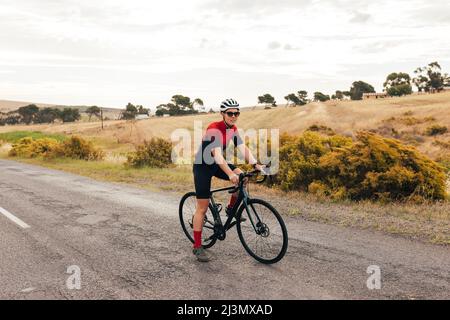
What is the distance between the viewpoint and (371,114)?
5841 cm

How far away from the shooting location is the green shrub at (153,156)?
2020 centimetres

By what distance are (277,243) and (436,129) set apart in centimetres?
3935

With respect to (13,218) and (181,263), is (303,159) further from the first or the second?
(13,218)

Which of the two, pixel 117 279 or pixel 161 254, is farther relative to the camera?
pixel 161 254

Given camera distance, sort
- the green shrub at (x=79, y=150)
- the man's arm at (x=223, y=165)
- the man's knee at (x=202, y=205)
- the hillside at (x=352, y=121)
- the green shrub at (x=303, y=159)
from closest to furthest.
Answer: the man's arm at (x=223, y=165) → the man's knee at (x=202, y=205) → the green shrub at (x=303, y=159) → the green shrub at (x=79, y=150) → the hillside at (x=352, y=121)

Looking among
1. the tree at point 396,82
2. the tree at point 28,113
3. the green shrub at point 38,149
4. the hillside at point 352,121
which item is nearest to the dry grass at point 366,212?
the green shrub at point 38,149

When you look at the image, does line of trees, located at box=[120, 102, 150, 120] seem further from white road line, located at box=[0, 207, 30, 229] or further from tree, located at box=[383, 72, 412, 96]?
white road line, located at box=[0, 207, 30, 229]

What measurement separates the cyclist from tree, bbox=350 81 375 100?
113606 mm

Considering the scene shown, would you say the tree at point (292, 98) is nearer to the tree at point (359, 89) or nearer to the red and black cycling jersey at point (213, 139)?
the tree at point (359, 89)

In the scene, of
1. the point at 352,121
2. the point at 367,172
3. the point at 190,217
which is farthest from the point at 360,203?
the point at 352,121

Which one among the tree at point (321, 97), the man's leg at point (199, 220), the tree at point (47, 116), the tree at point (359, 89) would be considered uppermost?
the tree at point (359, 89)

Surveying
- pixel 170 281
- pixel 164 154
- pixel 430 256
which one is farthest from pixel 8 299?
pixel 164 154

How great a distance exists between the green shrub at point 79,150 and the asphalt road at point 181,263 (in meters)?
16.3

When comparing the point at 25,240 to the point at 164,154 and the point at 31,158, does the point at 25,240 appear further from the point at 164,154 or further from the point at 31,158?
the point at 31,158
